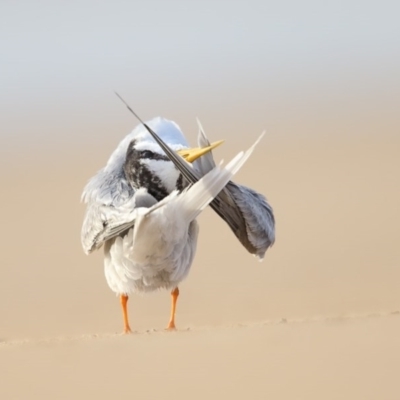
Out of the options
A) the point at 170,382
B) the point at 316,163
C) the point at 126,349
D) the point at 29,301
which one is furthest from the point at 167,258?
the point at 316,163

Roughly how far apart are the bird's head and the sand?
798 millimetres

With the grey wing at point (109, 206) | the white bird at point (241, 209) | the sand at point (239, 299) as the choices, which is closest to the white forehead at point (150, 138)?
the grey wing at point (109, 206)

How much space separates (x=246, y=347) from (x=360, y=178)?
12199mm

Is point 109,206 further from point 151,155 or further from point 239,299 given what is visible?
point 239,299

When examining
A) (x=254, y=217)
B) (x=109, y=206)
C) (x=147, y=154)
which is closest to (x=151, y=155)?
(x=147, y=154)

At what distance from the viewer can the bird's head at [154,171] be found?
25.7ft

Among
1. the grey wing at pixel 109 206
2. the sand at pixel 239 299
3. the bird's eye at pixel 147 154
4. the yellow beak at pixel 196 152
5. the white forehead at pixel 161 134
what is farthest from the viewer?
the white forehead at pixel 161 134

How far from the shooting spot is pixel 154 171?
25.9ft

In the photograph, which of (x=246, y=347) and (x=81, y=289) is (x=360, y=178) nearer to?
(x=81, y=289)

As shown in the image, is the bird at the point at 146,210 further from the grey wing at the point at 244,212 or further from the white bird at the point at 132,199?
the grey wing at the point at 244,212

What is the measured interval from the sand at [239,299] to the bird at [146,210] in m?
0.52

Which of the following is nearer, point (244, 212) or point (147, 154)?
point (244, 212)

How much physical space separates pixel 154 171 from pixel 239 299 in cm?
483

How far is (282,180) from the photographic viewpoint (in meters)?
19.5
